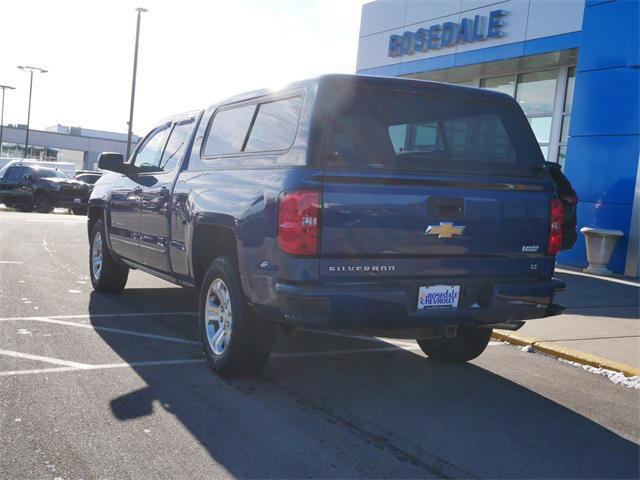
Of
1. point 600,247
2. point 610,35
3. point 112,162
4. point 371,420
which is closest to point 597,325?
point 371,420

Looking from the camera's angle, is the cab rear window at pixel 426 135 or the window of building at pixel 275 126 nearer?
the cab rear window at pixel 426 135

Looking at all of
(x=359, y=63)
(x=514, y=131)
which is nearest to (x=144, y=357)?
(x=514, y=131)

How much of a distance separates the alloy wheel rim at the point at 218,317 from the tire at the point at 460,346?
179 cm

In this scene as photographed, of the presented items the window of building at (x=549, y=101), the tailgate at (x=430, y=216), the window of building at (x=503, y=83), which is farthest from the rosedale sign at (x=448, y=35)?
the tailgate at (x=430, y=216)

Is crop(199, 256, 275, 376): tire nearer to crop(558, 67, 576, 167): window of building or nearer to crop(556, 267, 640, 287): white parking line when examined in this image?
crop(556, 267, 640, 287): white parking line

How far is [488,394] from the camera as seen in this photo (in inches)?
202

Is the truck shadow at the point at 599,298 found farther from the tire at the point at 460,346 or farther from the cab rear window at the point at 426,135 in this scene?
the cab rear window at the point at 426,135

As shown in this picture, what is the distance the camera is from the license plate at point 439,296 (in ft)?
14.8

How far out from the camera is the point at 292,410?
4461mm

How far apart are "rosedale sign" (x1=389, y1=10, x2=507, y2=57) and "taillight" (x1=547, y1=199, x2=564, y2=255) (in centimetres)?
1217

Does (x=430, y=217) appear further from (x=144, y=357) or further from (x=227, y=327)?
(x=144, y=357)

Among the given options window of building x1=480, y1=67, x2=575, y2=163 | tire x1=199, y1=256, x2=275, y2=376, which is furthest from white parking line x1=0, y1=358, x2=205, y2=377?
window of building x1=480, y1=67, x2=575, y2=163

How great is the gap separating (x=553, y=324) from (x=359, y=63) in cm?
1491

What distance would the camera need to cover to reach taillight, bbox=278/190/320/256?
4199 millimetres
